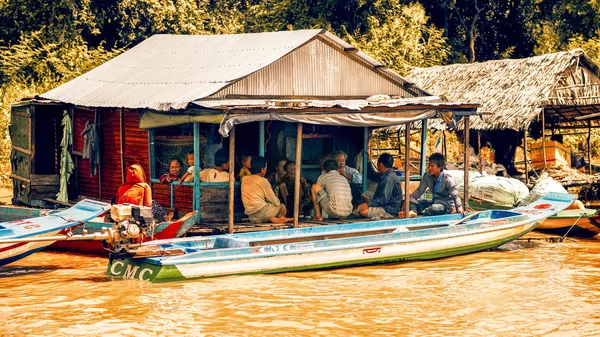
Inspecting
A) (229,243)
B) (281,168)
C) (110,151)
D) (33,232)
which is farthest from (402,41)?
(33,232)

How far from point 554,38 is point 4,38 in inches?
666

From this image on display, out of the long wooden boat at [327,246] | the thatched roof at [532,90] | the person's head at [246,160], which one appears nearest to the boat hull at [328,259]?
the long wooden boat at [327,246]

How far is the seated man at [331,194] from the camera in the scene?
1424 centimetres

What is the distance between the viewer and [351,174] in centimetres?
1520

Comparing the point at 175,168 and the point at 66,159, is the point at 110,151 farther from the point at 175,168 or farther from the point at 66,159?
the point at 175,168

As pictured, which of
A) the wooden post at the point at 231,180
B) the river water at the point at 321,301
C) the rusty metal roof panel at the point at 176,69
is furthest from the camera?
the rusty metal roof panel at the point at 176,69

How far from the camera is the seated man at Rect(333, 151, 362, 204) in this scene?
586 inches

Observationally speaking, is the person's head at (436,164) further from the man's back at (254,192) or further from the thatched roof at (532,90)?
the thatched roof at (532,90)

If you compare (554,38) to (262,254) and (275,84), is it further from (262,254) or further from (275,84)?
(262,254)

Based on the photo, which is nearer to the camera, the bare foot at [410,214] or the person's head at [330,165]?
the person's head at [330,165]

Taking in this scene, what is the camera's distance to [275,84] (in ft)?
47.5

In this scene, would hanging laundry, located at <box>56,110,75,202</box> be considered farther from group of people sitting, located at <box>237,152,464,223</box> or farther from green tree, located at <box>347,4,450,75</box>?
green tree, located at <box>347,4,450,75</box>

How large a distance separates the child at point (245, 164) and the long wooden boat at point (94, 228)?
119 cm

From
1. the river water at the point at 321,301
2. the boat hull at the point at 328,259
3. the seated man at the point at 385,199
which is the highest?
the seated man at the point at 385,199
